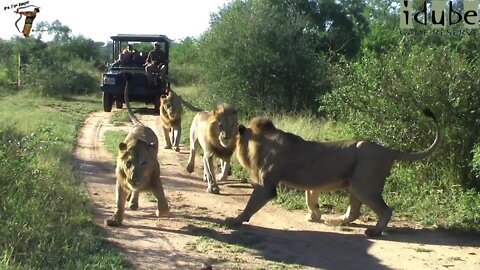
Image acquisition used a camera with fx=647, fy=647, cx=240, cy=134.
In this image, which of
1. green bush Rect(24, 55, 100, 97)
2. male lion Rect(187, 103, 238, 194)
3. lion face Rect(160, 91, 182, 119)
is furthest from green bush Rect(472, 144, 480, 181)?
green bush Rect(24, 55, 100, 97)

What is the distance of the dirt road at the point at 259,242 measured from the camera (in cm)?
658

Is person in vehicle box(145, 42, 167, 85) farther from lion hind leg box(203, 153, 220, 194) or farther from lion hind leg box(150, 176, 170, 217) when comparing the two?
lion hind leg box(150, 176, 170, 217)

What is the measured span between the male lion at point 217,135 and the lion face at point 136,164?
203 cm

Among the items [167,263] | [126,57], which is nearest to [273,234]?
[167,263]

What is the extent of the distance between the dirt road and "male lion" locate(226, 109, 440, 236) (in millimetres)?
335

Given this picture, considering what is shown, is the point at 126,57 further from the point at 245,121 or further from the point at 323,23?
the point at 323,23

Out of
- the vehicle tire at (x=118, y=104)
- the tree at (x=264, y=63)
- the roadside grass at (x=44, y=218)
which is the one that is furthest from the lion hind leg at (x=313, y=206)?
the vehicle tire at (x=118, y=104)

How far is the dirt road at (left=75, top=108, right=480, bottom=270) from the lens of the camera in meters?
6.58

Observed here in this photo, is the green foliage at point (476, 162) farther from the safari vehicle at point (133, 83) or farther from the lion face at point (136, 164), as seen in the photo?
the safari vehicle at point (133, 83)

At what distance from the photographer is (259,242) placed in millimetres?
7250

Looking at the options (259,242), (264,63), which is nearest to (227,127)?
(259,242)

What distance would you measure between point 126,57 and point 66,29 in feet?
138

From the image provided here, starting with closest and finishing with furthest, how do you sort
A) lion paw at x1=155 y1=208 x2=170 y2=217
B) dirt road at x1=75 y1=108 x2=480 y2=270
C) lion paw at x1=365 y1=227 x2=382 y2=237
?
dirt road at x1=75 y1=108 x2=480 y2=270
lion paw at x1=365 y1=227 x2=382 y2=237
lion paw at x1=155 y1=208 x2=170 y2=217

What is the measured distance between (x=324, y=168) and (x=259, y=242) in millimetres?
1270
